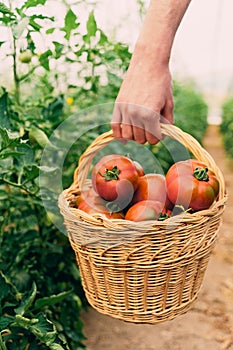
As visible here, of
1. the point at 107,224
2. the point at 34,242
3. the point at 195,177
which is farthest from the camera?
the point at 34,242

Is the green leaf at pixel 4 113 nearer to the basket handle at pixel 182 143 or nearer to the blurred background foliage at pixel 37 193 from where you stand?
the blurred background foliage at pixel 37 193

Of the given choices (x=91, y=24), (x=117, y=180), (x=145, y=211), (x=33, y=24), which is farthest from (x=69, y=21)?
(x=145, y=211)

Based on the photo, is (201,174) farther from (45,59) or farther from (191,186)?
(45,59)

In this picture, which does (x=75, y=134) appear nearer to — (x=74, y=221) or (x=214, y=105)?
(x=74, y=221)

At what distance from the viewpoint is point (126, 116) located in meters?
1.37

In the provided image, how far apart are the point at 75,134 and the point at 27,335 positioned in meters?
0.76

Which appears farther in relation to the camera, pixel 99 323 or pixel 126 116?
pixel 99 323

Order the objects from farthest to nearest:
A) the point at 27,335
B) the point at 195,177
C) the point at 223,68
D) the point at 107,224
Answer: the point at 223,68 → the point at 27,335 → the point at 195,177 → the point at 107,224

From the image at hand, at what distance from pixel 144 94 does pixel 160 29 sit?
162 mm

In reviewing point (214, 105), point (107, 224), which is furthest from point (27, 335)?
point (214, 105)

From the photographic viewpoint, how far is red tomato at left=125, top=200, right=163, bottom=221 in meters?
1.33

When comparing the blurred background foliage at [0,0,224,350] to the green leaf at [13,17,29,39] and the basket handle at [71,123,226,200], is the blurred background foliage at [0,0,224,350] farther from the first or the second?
the basket handle at [71,123,226,200]

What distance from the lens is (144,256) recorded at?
1314 millimetres

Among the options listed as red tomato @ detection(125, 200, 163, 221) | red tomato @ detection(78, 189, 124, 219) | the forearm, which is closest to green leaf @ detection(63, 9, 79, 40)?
the forearm
